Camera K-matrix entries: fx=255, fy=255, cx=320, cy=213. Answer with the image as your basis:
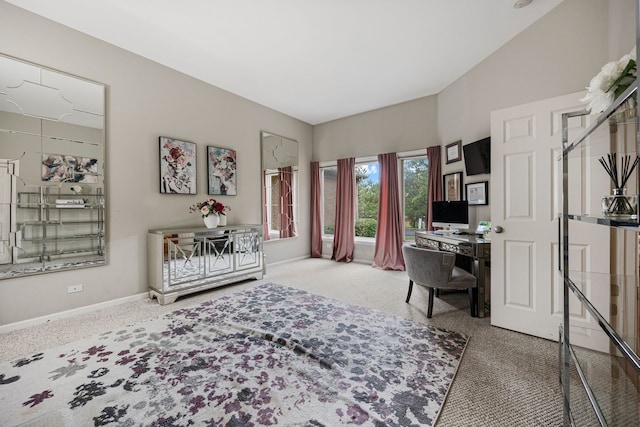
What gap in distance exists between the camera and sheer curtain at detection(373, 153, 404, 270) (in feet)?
15.2

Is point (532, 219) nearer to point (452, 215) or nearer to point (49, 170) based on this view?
point (452, 215)

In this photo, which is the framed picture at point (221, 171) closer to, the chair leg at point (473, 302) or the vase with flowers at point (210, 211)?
the vase with flowers at point (210, 211)

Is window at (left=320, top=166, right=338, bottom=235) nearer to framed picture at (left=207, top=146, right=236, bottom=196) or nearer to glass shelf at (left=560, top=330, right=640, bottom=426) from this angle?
framed picture at (left=207, top=146, right=236, bottom=196)

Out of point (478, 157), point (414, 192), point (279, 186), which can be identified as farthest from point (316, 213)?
point (478, 157)

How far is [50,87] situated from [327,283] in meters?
3.91

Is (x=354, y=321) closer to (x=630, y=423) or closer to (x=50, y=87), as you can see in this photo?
(x=630, y=423)

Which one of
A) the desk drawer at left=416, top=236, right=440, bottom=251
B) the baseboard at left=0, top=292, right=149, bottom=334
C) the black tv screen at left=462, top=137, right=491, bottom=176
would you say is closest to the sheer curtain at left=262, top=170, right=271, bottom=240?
the baseboard at left=0, top=292, right=149, bottom=334

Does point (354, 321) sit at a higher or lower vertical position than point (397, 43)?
lower

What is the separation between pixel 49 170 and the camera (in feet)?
8.44

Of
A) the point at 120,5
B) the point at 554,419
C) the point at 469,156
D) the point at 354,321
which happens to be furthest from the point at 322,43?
the point at 554,419

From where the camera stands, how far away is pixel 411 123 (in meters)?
A: 4.49

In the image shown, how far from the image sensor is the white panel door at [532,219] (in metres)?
2.01

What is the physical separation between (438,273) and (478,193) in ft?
4.73

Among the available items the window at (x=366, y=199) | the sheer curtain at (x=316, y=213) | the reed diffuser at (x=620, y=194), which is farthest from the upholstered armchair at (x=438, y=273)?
the sheer curtain at (x=316, y=213)
